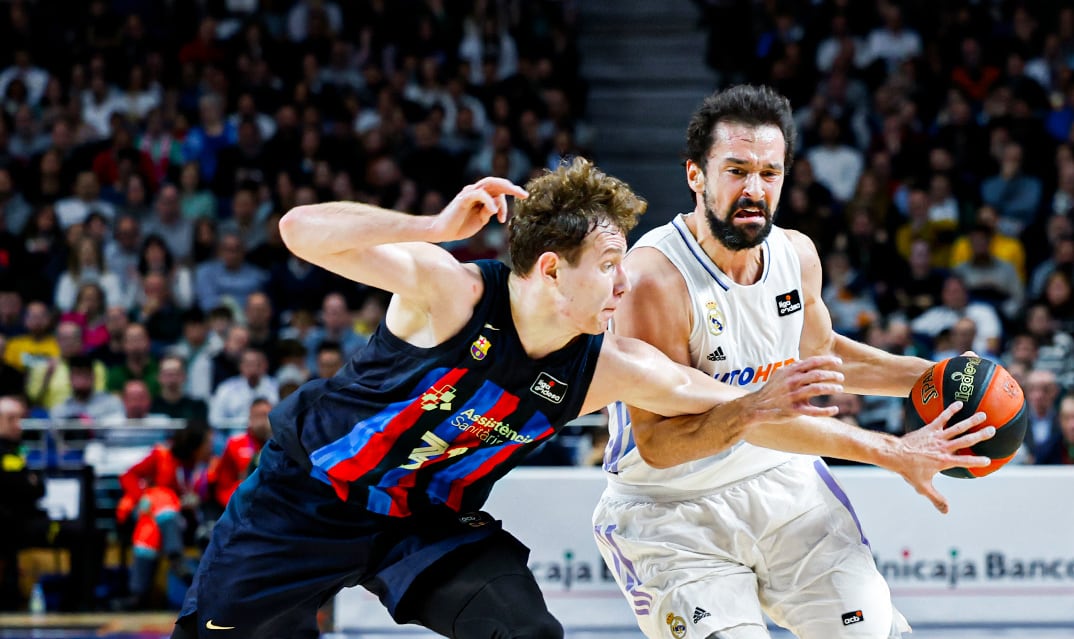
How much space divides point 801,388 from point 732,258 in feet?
2.78

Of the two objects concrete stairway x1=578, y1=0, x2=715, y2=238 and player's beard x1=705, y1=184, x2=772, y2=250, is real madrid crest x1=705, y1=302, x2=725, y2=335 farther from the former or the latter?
concrete stairway x1=578, y1=0, x2=715, y2=238

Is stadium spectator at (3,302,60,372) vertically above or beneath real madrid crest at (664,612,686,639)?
beneath

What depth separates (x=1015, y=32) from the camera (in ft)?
45.6

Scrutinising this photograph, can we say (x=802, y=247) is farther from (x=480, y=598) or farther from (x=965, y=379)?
(x=480, y=598)

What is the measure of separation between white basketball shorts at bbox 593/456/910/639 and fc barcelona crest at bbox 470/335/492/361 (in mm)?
880

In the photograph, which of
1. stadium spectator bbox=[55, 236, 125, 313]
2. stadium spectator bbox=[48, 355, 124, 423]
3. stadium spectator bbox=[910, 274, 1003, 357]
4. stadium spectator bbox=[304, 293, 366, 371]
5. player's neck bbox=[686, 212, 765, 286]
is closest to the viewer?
player's neck bbox=[686, 212, 765, 286]

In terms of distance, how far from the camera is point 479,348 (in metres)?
3.95

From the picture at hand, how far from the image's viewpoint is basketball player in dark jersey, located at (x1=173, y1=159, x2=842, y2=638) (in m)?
3.89

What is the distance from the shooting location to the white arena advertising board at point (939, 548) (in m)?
7.56

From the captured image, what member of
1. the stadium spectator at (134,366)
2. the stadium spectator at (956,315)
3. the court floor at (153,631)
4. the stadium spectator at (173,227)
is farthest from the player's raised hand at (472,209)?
the stadium spectator at (173,227)

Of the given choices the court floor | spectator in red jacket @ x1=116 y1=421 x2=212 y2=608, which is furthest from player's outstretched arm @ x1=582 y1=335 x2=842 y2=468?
spectator in red jacket @ x1=116 y1=421 x2=212 y2=608

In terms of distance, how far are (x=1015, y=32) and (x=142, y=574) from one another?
33.8ft

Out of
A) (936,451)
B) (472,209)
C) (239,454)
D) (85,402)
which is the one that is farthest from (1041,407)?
(85,402)

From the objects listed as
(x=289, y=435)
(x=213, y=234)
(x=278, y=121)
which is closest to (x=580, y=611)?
(x=289, y=435)
